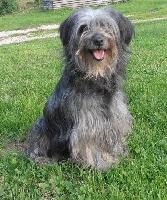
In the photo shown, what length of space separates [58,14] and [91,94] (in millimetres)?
25146

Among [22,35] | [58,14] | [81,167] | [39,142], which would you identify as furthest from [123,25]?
[58,14]

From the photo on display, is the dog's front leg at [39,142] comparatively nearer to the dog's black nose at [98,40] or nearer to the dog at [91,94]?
the dog at [91,94]

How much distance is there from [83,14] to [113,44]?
0.45 m

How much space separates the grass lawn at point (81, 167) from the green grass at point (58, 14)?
15.7 metres

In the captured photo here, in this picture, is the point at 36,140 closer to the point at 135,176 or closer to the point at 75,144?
the point at 75,144

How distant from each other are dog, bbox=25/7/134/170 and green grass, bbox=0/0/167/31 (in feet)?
64.9

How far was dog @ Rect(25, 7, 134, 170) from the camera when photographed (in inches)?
169

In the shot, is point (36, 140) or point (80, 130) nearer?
point (80, 130)

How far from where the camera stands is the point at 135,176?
4492 mm

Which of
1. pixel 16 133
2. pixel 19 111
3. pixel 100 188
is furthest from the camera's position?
pixel 19 111

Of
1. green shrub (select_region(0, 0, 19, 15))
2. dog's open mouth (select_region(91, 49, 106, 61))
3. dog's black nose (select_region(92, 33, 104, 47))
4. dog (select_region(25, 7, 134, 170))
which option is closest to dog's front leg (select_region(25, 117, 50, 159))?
dog (select_region(25, 7, 134, 170))

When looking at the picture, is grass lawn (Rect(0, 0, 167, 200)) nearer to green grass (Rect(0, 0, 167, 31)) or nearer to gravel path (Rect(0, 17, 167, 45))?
gravel path (Rect(0, 17, 167, 45))

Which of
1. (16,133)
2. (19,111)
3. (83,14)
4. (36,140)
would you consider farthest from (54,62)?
(83,14)

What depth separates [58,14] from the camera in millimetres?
29000
